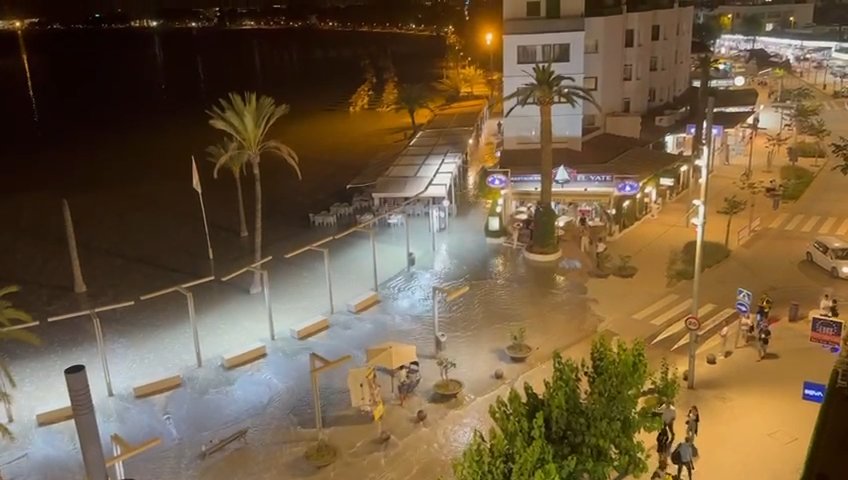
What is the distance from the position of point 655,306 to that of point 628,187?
27.3 ft

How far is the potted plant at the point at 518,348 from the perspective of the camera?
2428 centimetres

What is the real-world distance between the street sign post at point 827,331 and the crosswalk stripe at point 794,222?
1628 cm

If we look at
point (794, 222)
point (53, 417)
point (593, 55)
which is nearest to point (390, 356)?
point (53, 417)

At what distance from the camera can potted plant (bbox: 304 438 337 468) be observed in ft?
63.3

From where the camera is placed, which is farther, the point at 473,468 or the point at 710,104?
the point at 710,104

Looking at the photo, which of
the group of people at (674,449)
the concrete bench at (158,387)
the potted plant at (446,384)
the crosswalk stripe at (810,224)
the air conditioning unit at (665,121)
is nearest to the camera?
the group of people at (674,449)

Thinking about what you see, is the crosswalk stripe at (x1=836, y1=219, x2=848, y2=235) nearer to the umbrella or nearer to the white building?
the white building

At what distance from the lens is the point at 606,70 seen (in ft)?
158

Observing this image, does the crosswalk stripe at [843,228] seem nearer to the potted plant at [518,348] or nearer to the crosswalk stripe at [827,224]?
the crosswalk stripe at [827,224]

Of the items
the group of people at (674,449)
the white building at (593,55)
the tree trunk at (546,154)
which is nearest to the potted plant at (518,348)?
the group of people at (674,449)

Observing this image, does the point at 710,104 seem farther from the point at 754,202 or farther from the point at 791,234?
the point at 754,202

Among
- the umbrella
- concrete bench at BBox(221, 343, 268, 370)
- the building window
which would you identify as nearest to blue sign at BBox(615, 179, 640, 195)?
the building window

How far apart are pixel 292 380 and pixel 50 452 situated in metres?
7.13

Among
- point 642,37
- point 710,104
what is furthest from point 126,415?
point 642,37
